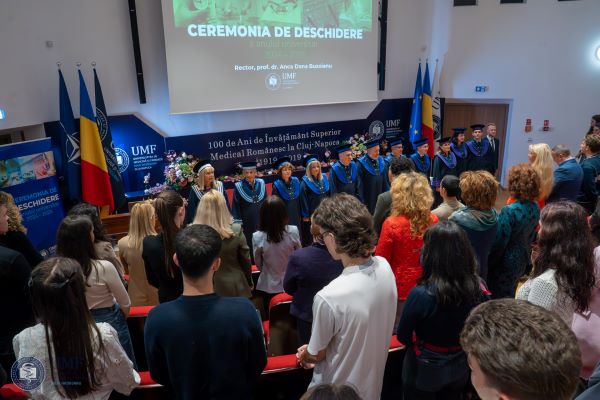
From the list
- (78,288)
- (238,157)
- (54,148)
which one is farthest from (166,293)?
(238,157)

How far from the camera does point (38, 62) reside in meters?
5.16

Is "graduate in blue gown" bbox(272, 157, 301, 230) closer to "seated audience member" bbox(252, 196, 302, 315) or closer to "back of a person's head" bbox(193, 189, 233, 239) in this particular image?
"seated audience member" bbox(252, 196, 302, 315)

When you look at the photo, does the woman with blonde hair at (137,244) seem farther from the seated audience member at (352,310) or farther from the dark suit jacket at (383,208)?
the dark suit jacket at (383,208)

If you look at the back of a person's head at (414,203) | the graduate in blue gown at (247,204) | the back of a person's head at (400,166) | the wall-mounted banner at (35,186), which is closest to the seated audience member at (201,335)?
the back of a person's head at (414,203)

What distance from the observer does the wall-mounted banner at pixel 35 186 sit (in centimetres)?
460

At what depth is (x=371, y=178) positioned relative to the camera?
5.91m

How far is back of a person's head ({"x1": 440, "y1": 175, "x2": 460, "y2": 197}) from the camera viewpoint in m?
2.91

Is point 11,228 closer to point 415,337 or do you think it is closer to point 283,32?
point 415,337

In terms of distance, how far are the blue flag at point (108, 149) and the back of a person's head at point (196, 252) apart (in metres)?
4.62

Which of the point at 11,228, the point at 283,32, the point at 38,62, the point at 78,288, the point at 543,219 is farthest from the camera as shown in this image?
the point at 283,32

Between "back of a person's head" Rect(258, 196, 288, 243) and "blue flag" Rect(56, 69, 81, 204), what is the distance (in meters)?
3.59

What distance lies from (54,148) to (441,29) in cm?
701

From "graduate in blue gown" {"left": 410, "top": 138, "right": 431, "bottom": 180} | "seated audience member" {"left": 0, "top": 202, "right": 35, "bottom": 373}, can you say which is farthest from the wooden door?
"seated audience member" {"left": 0, "top": 202, "right": 35, "bottom": 373}

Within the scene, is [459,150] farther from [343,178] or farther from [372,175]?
[343,178]
